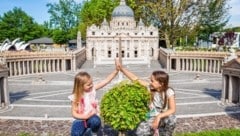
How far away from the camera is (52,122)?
2545 centimetres

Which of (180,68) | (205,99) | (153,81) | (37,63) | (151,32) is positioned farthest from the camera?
(151,32)

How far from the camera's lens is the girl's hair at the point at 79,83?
10172 mm

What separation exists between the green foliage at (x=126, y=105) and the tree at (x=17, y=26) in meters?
102

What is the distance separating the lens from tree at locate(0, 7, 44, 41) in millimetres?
109000

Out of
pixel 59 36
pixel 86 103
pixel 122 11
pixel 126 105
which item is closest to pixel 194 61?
pixel 122 11

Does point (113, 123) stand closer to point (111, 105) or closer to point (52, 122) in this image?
point (111, 105)

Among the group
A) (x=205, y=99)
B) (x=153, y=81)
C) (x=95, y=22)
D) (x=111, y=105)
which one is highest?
(x=95, y=22)

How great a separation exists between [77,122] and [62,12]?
118 metres

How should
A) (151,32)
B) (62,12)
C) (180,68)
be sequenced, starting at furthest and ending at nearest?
(62,12), (151,32), (180,68)

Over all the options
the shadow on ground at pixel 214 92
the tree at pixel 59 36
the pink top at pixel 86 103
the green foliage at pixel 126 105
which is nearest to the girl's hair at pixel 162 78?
the pink top at pixel 86 103

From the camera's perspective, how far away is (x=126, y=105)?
14.1 metres

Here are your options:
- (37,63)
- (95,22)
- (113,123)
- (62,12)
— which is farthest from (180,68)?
(62,12)

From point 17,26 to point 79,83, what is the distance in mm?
110982

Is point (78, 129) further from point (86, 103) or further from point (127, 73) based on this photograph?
point (127, 73)
